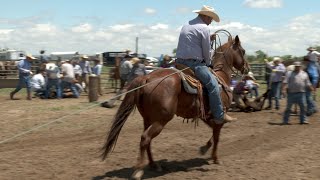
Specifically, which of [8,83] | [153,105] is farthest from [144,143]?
[8,83]

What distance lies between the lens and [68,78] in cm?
1730

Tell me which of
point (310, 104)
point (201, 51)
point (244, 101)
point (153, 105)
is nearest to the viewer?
point (153, 105)

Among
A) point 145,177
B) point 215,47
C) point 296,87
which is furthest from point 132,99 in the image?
point 296,87

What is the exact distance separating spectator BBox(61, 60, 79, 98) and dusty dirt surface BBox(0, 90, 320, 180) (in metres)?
4.87

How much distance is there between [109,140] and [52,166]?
1.40 metres

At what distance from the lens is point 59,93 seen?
17.2m

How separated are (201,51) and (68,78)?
37.8 ft

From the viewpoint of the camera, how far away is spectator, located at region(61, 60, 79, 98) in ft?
56.3

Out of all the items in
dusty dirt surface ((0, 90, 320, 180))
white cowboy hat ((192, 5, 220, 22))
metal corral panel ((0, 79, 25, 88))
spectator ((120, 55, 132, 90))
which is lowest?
metal corral panel ((0, 79, 25, 88))

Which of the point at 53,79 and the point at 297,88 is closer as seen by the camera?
the point at 297,88

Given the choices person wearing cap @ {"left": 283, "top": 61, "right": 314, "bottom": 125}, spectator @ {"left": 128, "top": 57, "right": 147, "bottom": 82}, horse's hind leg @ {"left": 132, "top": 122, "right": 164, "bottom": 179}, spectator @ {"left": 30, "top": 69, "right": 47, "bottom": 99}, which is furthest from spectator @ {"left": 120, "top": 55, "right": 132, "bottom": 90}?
horse's hind leg @ {"left": 132, "top": 122, "right": 164, "bottom": 179}

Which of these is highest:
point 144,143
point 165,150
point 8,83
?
point 144,143

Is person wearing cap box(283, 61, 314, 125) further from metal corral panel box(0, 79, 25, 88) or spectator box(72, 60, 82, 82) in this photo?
metal corral panel box(0, 79, 25, 88)

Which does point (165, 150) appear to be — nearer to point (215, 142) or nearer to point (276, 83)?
point (215, 142)
